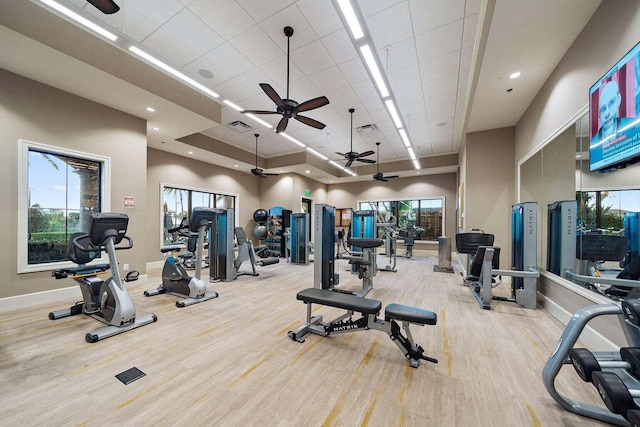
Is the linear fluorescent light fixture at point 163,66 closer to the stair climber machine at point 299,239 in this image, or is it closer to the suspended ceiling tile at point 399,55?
the suspended ceiling tile at point 399,55

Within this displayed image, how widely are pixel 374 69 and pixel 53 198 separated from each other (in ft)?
18.4

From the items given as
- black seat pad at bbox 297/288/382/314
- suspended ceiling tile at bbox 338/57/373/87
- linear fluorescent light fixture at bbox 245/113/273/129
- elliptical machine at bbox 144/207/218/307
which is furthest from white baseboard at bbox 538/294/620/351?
linear fluorescent light fixture at bbox 245/113/273/129

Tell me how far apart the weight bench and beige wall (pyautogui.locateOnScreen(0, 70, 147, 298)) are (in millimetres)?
4140

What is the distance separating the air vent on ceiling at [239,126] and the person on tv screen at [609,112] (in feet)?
21.1

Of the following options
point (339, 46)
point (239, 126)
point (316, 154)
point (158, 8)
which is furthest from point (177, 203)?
point (339, 46)

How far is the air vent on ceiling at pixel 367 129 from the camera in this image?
22.0 ft

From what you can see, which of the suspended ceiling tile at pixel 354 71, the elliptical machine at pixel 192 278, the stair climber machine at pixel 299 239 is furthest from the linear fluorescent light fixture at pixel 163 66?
the stair climber machine at pixel 299 239

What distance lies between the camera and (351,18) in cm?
259

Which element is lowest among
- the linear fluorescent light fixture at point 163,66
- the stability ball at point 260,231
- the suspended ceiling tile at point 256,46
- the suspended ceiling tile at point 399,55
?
the stability ball at point 260,231

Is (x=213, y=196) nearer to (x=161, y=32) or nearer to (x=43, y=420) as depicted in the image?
(x=161, y=32)

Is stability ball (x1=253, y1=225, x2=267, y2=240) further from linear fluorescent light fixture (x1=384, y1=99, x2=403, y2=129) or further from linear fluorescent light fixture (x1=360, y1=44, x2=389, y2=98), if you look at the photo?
linear fluorescent light fixture (x1=360, y1=44, x2=389, y2=98)

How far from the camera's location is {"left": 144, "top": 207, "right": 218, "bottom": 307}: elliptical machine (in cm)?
376

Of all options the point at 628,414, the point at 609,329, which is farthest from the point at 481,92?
the point at 628,414

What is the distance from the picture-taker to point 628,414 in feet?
3.71
